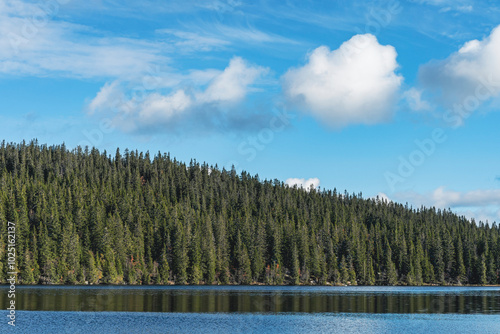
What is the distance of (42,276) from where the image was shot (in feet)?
530

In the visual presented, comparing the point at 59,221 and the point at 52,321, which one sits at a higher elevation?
the point at 59,221

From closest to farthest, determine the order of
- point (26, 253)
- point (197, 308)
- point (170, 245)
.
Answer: point (197, 308)
point (26, 253)
point (170, 245)

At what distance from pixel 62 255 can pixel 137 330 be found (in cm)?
10759

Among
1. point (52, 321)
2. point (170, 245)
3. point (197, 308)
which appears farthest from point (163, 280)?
point (52, 321)

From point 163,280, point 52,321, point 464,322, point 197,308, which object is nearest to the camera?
point 52,321

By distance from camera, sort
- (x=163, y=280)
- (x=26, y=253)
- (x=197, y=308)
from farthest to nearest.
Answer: (x=163, y=280)
(x=26, y=253)
(x=197, y=308)

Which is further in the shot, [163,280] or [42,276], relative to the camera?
[163,280]

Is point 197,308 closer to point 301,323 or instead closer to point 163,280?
point 301,323

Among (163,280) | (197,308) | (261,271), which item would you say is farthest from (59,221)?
(197,308)

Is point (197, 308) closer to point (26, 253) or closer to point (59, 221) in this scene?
point (26, 253)

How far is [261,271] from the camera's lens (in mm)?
196750

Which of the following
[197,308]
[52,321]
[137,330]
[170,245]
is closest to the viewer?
[137,330]

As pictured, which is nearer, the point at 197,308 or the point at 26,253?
the point at 197,308

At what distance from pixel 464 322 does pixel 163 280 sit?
112840 mm
